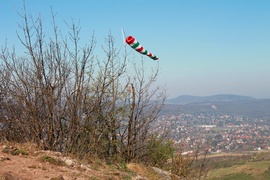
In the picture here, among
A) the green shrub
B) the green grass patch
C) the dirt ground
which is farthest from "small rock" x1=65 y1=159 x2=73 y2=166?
the green shrub

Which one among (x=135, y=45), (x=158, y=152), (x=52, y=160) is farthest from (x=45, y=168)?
(x=158, y=152)

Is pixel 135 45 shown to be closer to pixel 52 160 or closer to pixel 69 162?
pixel 69 162

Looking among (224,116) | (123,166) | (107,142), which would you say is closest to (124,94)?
(107,142)

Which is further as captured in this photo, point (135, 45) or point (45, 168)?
point (135, 45)

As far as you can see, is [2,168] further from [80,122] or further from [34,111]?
[80,122]

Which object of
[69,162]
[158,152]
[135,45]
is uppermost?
[135,45]

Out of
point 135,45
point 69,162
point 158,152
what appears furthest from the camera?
point 158,152

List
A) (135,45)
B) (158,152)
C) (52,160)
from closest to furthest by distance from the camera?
(52,160) → (135,45) → (158,152)

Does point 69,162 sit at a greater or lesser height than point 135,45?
lesser

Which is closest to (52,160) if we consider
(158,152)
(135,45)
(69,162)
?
(69,162)

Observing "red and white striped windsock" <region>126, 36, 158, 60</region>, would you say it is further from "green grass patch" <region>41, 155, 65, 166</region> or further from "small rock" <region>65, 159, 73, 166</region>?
"green grass patch" <region>41, 155, 65, 166</region>
